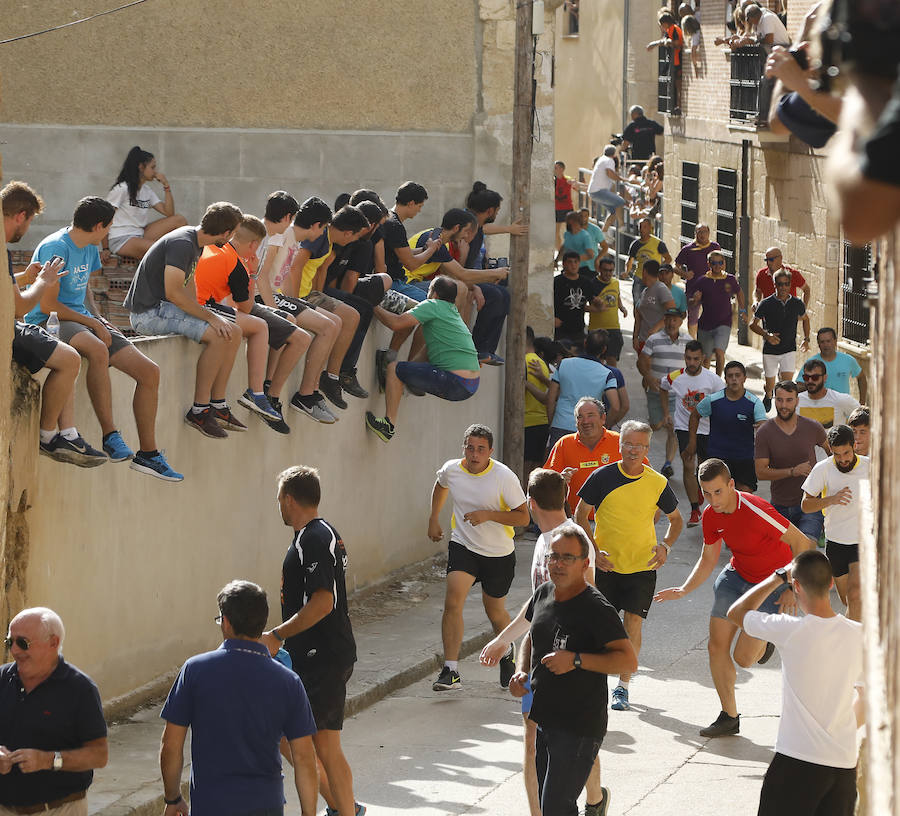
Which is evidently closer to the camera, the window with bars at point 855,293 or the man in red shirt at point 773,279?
the man in red shirt at point 773,279

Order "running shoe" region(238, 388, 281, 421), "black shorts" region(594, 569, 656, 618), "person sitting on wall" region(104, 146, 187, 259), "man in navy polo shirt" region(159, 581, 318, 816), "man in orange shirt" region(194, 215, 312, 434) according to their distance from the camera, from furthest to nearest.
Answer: "person sitting on wall" region(104, 146, 187, 259)
"running shoe" region(238, 388, 281, 421)
"man in orange shirt" region(194, 215, 312, 434)
"black shorts" region(594, 569, 656, 618)
"man in navy polo shirt" region(159, 581, 318, 816)

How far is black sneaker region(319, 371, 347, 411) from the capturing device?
12.7 meters

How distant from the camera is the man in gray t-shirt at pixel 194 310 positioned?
9.99 metres

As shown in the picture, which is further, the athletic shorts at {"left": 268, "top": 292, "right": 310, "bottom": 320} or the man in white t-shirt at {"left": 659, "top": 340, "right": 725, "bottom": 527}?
the man in white t-shirt at {"left": 659, "top": 340, "right": 725, "bottom": 527}

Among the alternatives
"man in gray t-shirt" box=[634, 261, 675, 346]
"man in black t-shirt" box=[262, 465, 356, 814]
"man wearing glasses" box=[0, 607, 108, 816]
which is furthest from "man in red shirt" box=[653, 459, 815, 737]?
"man in gray t-shirt" box=[634, 261, 675, 346]

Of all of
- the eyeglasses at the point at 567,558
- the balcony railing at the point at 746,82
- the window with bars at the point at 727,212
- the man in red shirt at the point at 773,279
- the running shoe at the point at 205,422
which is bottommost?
the eyeglasses at the point at 567,558

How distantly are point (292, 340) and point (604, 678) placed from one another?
16.5 ft

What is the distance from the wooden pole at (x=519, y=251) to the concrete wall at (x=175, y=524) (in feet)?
6.76

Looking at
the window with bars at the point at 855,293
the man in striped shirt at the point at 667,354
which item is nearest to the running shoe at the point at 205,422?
the man in striped shirt at the point at 667,354

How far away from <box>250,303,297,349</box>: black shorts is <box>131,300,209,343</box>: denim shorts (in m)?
0.85

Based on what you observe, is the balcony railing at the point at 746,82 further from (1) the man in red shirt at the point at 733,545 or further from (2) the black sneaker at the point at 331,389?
(1) the man in red shirt at the point at 733,545

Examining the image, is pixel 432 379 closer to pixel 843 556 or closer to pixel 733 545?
pixel 843 556

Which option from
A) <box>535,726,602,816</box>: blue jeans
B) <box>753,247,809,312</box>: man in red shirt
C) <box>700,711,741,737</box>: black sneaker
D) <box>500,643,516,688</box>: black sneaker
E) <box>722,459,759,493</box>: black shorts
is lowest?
<box>700,711,741,737</box>: black sneaker

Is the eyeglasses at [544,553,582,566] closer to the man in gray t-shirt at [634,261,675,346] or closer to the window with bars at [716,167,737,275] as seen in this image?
the man in gray t-shirt at [634,261,675,346]
